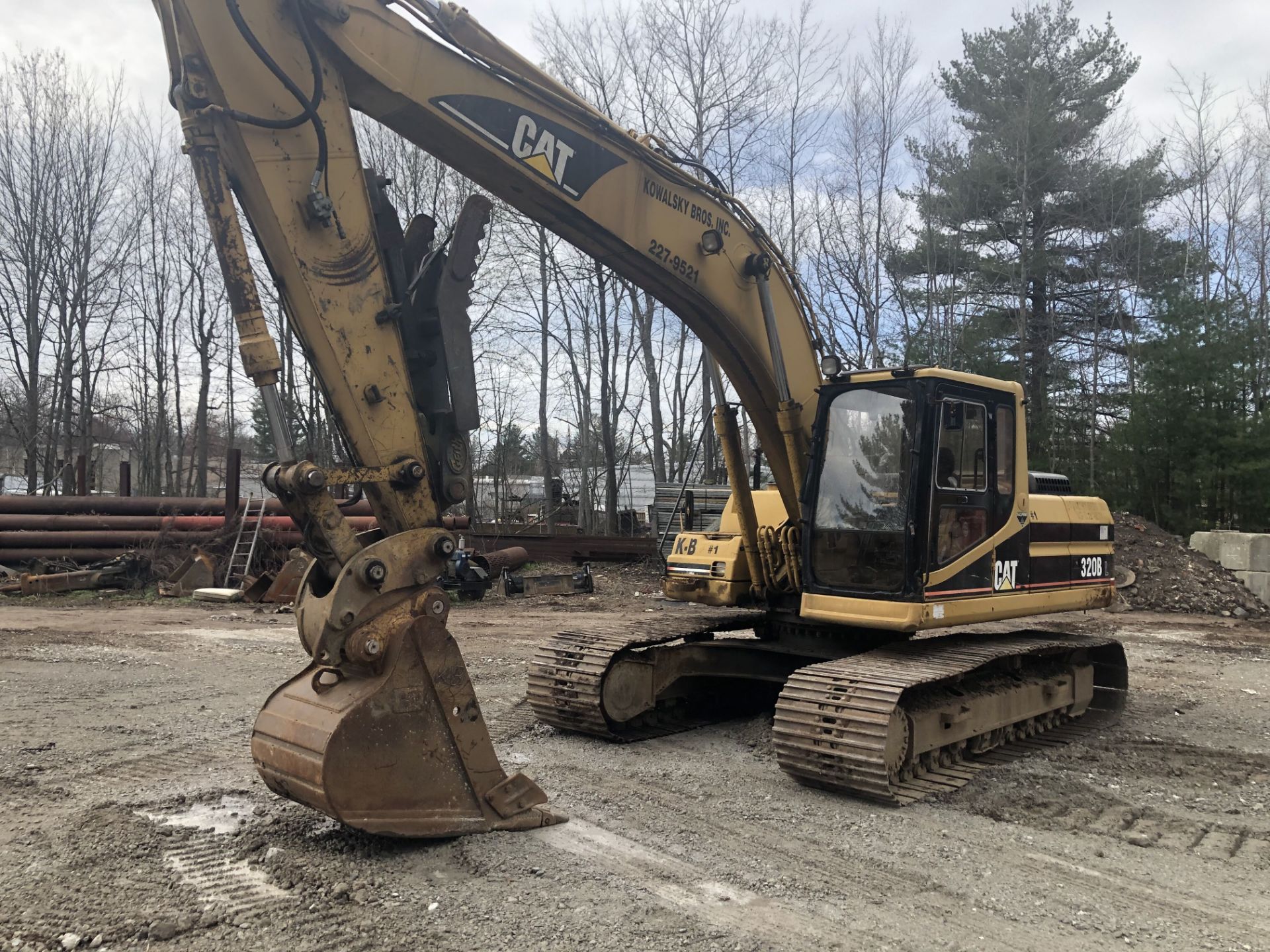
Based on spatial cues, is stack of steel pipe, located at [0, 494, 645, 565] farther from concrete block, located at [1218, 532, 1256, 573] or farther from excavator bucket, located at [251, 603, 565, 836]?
excavator bucket, located at [251, 603, 565, 836]

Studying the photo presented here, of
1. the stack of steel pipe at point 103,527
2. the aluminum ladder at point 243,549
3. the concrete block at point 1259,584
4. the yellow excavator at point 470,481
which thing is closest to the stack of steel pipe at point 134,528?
the stack of steel pipe at point 103,527

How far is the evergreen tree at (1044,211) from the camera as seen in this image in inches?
914

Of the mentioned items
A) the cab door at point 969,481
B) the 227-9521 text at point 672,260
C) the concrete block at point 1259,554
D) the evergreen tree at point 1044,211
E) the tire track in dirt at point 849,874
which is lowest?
the tire track in dirt at point 849,874

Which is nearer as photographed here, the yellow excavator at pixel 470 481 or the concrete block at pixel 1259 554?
the yellow excavator at pixel 470 481

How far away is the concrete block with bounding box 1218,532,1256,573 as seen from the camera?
1552 cm

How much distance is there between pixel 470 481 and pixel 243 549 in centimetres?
1376

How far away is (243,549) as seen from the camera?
17.2m

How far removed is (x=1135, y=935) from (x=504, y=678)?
6.03m

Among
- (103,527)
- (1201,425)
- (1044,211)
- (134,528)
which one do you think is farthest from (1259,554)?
(103,527)

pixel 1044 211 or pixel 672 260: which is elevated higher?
pixel 1044 211

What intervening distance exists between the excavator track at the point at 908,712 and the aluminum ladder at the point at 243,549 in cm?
1305

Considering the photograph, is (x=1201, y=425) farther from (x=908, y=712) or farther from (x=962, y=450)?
(x=908, y=712)

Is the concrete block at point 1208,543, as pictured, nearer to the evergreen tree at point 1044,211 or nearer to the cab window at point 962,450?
the evergreen tree at point 1044,211

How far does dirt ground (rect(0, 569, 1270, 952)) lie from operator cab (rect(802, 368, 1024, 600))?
1.34 metres
